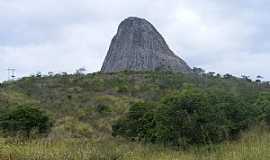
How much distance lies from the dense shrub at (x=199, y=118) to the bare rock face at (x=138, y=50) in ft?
178

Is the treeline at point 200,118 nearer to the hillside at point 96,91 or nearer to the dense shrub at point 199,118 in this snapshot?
the dense shrub at point 199,118

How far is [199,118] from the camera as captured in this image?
14.2 meters

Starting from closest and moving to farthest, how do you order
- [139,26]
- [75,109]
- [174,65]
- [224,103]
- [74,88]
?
1. [224,103]
2. [75,109]
3. [74,88]
4. [174,65]
5. [139,26]

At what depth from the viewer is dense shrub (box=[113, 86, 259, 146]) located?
44.1ft

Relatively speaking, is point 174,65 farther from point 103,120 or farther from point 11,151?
point 11,151

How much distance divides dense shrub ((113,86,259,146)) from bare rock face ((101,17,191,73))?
2134 inches

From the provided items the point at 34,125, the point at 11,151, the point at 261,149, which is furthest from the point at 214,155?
the point at 34,125

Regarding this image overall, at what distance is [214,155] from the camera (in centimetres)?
844

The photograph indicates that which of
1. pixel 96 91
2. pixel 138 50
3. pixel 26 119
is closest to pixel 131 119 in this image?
pixel 26 119

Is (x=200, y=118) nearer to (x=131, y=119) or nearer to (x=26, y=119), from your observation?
(x=131, y=119)

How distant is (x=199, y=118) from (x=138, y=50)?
2490 inches

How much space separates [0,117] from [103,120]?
12.4m

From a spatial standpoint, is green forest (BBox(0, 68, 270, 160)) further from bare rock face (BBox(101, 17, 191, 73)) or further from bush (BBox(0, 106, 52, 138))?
bare rock face (BBox(101, 17, 191, 73))

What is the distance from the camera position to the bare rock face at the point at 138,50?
73812mm
